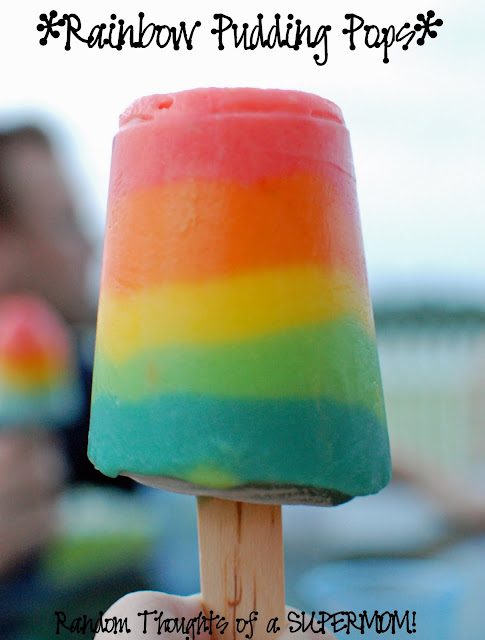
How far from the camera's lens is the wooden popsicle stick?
0.83 metres

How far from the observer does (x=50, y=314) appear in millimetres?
2098

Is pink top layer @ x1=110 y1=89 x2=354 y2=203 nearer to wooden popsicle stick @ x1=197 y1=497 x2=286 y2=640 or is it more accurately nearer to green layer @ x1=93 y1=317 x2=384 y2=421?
green layer @ x1=93 y1=317 x2=384 y2=421

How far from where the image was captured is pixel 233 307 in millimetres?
728

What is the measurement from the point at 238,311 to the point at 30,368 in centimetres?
136

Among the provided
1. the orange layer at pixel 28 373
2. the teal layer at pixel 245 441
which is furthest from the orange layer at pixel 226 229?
the orange layer at pixel 28 373

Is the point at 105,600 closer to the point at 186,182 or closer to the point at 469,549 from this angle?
the point at 469,549

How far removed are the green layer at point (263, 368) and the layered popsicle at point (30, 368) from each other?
1.24 metres

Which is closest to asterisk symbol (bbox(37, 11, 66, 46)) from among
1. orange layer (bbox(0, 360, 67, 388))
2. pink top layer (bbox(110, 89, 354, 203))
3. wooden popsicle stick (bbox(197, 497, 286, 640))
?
pink top layer (bbox(110, 89, 354, 203))

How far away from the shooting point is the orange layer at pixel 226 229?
0.73 metres

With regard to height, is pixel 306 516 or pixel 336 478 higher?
pixel 336 478

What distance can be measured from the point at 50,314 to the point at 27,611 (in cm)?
87

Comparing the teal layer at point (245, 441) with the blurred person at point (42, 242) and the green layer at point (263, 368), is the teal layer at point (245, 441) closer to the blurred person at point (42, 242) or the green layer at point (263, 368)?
the green layer at point (263, 368)

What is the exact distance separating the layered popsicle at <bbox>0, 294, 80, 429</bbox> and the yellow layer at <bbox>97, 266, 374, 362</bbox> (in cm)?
126

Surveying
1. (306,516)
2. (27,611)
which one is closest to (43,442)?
(27,611)
